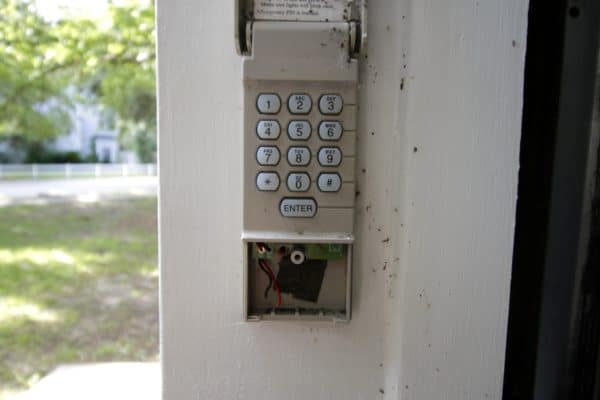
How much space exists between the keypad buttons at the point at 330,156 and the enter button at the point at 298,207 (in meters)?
0.05

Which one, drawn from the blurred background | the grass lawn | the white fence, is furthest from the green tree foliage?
the white fence

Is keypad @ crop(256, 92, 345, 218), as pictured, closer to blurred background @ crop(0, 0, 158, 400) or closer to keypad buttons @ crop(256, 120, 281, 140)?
keypad buttons @ crop(256, 120, 281, 140)

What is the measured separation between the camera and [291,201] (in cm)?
55

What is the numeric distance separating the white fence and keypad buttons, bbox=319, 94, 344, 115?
1405 centimetres

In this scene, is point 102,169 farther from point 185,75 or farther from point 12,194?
point 185,75

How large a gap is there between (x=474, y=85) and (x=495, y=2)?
0.35ft

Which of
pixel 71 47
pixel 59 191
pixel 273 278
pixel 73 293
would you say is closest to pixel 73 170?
pixel 59 191

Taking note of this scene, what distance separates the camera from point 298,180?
0.55 metres

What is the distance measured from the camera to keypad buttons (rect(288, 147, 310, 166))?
542mm

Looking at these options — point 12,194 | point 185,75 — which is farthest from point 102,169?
point 185,75

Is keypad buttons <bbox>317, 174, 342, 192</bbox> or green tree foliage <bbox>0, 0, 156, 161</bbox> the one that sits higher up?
green tree foliage <bbox>0, 0, 156, 161</bbox>

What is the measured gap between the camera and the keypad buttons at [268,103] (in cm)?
54

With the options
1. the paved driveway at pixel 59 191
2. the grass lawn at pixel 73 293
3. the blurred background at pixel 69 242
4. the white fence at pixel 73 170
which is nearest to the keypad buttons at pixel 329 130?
the blurred background at pixel 69 242

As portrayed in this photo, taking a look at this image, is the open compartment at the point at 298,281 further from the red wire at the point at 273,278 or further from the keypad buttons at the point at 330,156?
the keypad buttons at the point at 330,156
